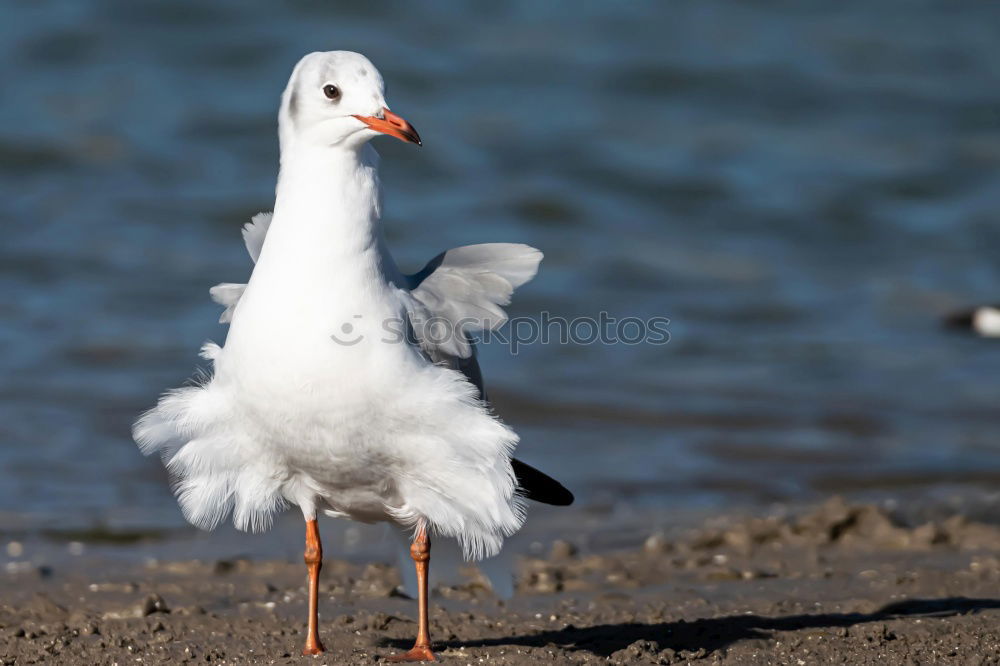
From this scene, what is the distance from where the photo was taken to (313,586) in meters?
4.51

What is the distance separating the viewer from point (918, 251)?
1235 cm

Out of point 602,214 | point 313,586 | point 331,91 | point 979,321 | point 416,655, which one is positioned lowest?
point 416,655

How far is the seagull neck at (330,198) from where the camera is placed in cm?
413

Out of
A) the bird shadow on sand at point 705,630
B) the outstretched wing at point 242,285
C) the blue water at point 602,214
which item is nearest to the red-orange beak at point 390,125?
the outstretched wing at point 242,285

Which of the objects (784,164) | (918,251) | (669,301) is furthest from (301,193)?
(784,164)

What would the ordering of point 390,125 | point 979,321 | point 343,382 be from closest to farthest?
point 343,382
point 390,125
point 979,321

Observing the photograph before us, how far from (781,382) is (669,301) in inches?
71.4

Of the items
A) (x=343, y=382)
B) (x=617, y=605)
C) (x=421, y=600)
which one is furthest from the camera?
(x=617, y=605)

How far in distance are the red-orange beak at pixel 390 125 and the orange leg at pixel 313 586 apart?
129cm

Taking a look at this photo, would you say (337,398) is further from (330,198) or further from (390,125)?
(390,125)

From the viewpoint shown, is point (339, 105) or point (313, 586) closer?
point (339, 105)

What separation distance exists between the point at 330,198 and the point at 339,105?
280 millimetres

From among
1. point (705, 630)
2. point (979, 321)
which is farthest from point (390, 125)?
point (979, 321)

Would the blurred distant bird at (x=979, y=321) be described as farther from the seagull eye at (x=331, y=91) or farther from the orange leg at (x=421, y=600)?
the seagull eye at (x=331, y=91)
